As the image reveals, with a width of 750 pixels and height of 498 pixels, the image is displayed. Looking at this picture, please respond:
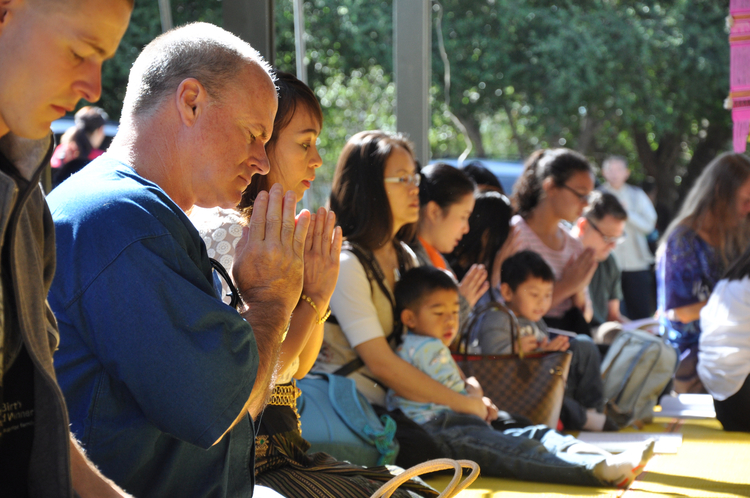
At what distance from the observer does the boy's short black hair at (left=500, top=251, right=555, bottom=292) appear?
375cm

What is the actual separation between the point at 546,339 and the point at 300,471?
2080mm

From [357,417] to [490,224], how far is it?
202 cm

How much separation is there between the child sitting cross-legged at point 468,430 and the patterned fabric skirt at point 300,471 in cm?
78

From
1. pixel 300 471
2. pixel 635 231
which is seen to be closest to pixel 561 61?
pixel 635 231

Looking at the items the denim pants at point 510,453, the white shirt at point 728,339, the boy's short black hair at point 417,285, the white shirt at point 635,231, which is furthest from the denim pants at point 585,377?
the white shirt at point 635,231

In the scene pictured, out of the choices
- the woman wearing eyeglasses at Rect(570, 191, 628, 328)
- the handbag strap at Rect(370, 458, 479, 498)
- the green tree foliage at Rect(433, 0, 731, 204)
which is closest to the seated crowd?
the handbag strap at Rect(370, 458, 479, 498)

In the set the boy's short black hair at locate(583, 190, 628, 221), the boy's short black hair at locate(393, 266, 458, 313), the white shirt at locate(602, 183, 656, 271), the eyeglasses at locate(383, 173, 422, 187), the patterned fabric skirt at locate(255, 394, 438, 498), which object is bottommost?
the white shirt at locate(602, 183, 656, 271)

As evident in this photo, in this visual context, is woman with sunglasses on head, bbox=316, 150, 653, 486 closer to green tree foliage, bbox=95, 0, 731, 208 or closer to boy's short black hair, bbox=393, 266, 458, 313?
boy's short black hair, bbox=393, 266, 458, 313

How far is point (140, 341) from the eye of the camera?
1199mm

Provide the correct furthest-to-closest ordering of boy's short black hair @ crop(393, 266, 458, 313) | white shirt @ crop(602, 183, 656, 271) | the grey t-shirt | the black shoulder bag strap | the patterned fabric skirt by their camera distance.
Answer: white shirt @ crop(602, 183, 656, 271), the grey t-shirt, boy's short black hair @ crop(393, 266, 458, 313), the black shoulder bag strap, the patterned fabric skirt

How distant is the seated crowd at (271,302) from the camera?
1.23 metres

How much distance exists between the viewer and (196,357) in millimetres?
1207

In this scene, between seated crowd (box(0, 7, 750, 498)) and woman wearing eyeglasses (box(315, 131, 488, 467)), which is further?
woman wearing eyeglasses (box(315, 131, 488, 467))

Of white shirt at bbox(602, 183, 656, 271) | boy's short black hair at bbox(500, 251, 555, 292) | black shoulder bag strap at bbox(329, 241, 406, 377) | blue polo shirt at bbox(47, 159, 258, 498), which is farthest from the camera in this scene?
white shirt at bbox(602, 183, 656, 271)
